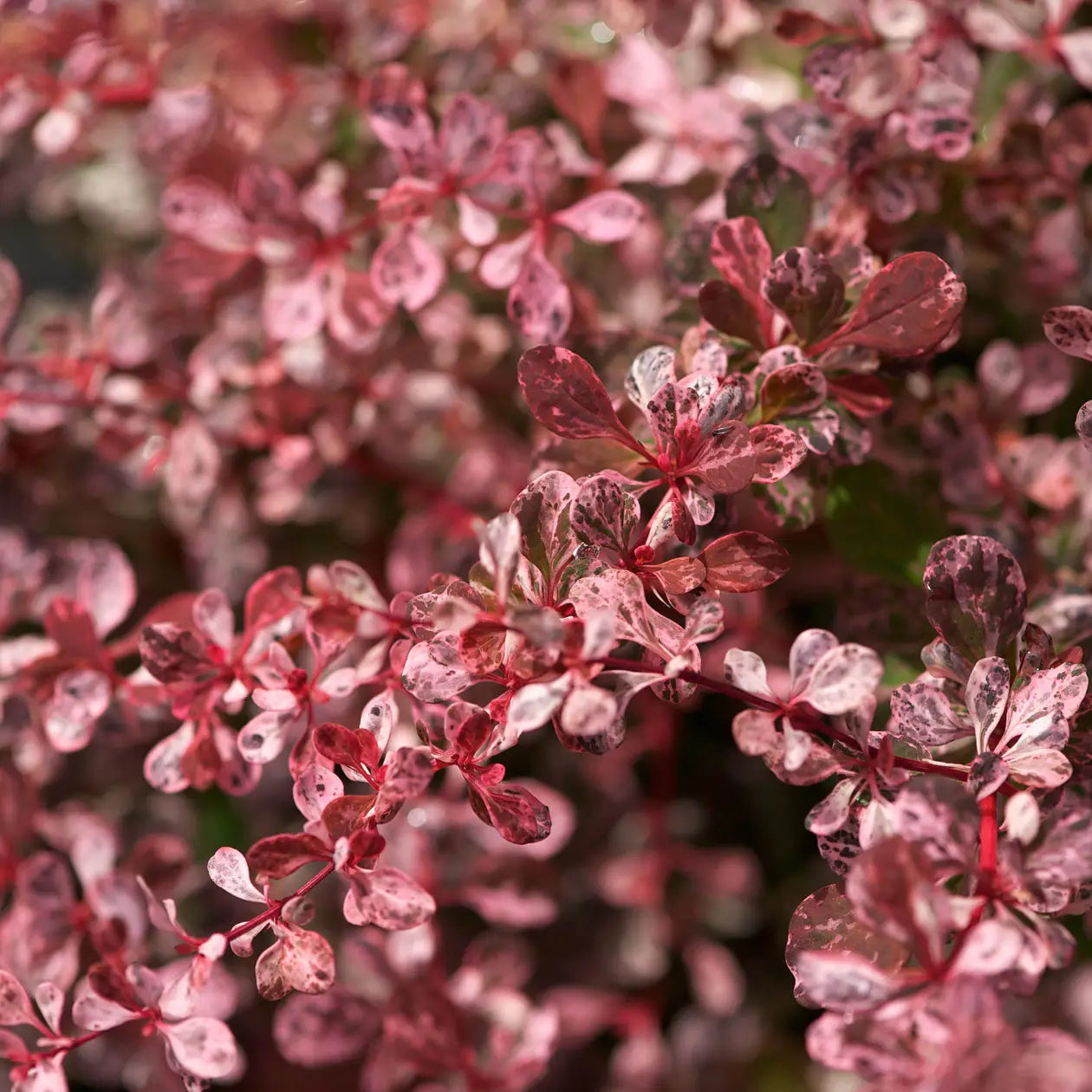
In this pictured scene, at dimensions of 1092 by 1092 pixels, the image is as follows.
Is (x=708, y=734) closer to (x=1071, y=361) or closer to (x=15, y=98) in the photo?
(x=1071, y=361)

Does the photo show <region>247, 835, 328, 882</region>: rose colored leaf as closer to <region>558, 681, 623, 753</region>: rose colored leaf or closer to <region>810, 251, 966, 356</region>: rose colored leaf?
<region>558, 681, 623, 753</region>: rose colored leaf

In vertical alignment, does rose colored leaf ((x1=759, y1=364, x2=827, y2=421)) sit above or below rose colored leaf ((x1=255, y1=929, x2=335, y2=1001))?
above

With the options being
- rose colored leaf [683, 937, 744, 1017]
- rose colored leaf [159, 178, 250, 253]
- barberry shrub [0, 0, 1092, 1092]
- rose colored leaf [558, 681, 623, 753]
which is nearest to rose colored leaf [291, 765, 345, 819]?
barberry shrub [0, 0, 1092, 1092]

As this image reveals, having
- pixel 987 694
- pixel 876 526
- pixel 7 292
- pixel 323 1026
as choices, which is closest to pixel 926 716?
pixel 987 694

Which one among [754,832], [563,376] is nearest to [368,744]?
[563,376]

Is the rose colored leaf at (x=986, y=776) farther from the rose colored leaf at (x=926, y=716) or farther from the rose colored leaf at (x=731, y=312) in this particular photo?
the rose colored leaf at (x=731, y=312)

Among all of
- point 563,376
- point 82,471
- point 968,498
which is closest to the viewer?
point 563,376

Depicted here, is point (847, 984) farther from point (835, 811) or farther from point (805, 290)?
point (805, 290)
